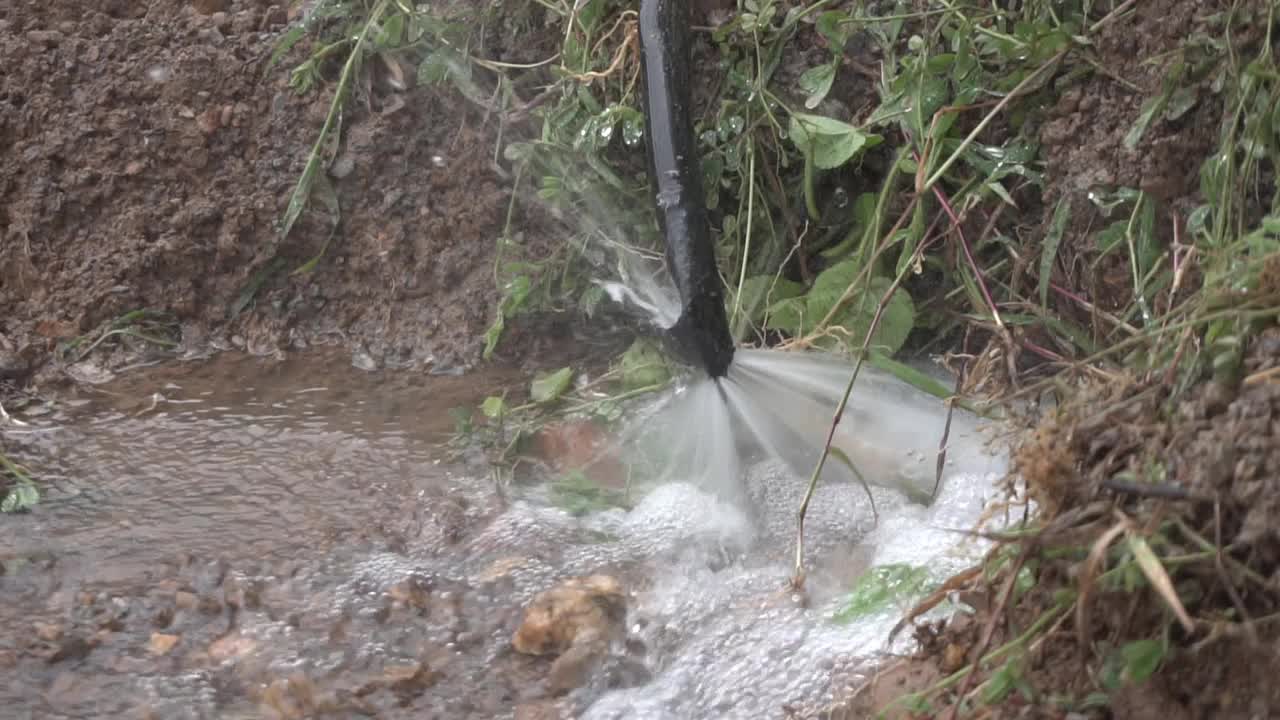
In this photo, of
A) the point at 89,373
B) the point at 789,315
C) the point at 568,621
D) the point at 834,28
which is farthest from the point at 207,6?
the point at 568,621

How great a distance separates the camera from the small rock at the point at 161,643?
72.6 inches

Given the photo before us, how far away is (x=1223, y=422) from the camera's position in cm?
112

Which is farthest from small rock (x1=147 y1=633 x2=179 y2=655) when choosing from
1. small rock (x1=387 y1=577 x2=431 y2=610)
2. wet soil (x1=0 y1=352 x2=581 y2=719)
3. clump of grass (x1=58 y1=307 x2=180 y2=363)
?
clump of grass (x1=58 y1=307 x2=180 y2=363)

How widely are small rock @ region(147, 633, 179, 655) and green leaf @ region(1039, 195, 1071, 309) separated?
148 centimetres

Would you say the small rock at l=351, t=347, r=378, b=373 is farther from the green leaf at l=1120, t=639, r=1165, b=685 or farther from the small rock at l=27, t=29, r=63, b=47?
the green leaf at l=1120, t=639, r=1165, b=685

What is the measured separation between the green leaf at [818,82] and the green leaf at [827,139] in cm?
4

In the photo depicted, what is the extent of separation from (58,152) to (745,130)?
1657mm

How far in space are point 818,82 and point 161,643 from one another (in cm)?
152

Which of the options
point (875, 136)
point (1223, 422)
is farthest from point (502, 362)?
point (1223, 422)

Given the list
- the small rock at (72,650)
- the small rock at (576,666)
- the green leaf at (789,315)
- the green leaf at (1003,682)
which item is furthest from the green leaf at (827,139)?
the small rock at (72,650)

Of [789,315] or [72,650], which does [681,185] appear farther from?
[72,650]

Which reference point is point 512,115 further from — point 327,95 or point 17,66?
point 17,66

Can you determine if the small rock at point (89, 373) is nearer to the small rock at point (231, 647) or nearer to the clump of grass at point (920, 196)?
the clump of grass at point (920, 196)

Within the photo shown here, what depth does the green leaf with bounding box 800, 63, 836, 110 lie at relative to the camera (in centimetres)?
229
